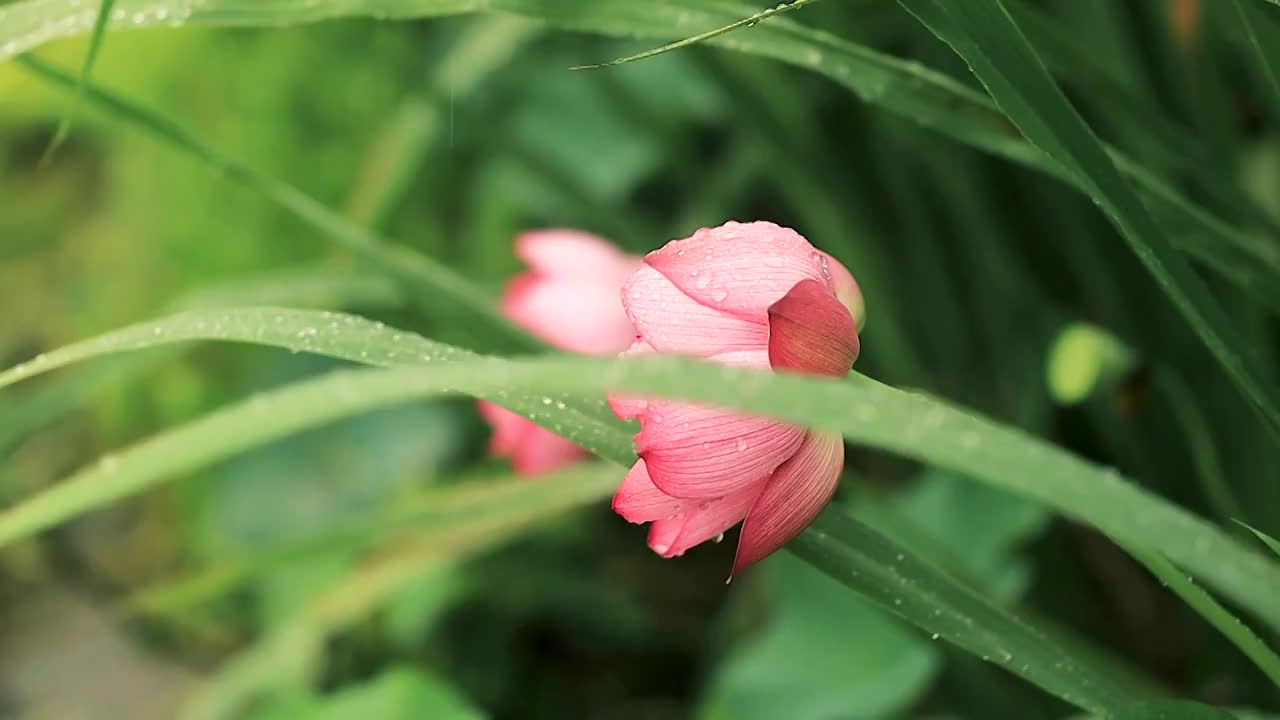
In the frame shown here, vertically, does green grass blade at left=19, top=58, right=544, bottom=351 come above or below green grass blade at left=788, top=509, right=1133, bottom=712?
above

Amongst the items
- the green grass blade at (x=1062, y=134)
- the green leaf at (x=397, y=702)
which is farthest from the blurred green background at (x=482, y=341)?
the green grass blade at (x=1062, y=134)

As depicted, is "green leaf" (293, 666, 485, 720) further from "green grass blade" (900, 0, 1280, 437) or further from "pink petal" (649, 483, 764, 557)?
"green grass blade" (900, 0, 1280, 437)

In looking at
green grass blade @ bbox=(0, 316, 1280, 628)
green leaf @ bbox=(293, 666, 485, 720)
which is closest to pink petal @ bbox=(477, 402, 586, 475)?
green leaf @ bbox=(293, 666, 485, 720)

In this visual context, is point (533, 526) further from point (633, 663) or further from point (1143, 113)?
point (1143, 113)

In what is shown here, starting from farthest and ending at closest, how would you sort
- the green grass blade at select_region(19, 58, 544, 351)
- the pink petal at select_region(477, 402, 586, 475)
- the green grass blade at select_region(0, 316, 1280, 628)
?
the pink petal at select_region(477, 402, 586, 475) → the green grass blade at select_region(19, 58, 544, 351) → the green grass blade at select_region(0, 316, 1280, 628)

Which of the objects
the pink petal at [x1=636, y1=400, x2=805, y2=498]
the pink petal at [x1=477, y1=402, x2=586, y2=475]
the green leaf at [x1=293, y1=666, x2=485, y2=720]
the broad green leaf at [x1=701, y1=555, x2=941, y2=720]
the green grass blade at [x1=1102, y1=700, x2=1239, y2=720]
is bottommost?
the broad green leaf at [x1=701, y1=555, x2=941, y2=720]

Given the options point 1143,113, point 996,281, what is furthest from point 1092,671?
point 996,281

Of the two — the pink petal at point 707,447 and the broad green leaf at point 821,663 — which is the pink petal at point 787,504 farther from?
the broad green leaf at point 821,663
